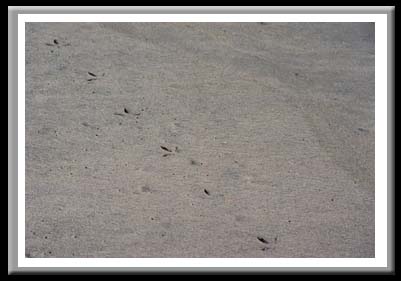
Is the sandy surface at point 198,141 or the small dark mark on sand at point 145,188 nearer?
the sandy surface at point 198,141

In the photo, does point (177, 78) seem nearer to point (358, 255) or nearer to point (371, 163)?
point (371, 163)

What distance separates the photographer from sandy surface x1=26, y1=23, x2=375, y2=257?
2.35 meters

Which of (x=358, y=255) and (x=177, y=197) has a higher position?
(x=177, y=197)

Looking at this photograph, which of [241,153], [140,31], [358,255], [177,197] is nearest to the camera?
[358,255]

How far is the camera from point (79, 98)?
2865 mm

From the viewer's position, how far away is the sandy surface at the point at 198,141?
92.6 inches

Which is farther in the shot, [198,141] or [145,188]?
[198,141]

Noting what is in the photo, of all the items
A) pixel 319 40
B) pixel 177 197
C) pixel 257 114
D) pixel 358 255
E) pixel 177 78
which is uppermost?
pixel 319 40

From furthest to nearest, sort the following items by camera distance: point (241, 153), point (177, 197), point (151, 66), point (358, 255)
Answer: point (151, 66), point (241, 153), point (177, 197), point (358, 255)

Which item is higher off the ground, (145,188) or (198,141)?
(198,141)

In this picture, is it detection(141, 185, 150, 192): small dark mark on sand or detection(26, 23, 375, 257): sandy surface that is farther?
detection(141, 185, 150, 192): small dark mark on sand

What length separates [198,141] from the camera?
8.88ft

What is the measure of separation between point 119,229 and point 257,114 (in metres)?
0.90

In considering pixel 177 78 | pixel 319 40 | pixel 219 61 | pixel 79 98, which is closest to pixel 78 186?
pixel 79 98
